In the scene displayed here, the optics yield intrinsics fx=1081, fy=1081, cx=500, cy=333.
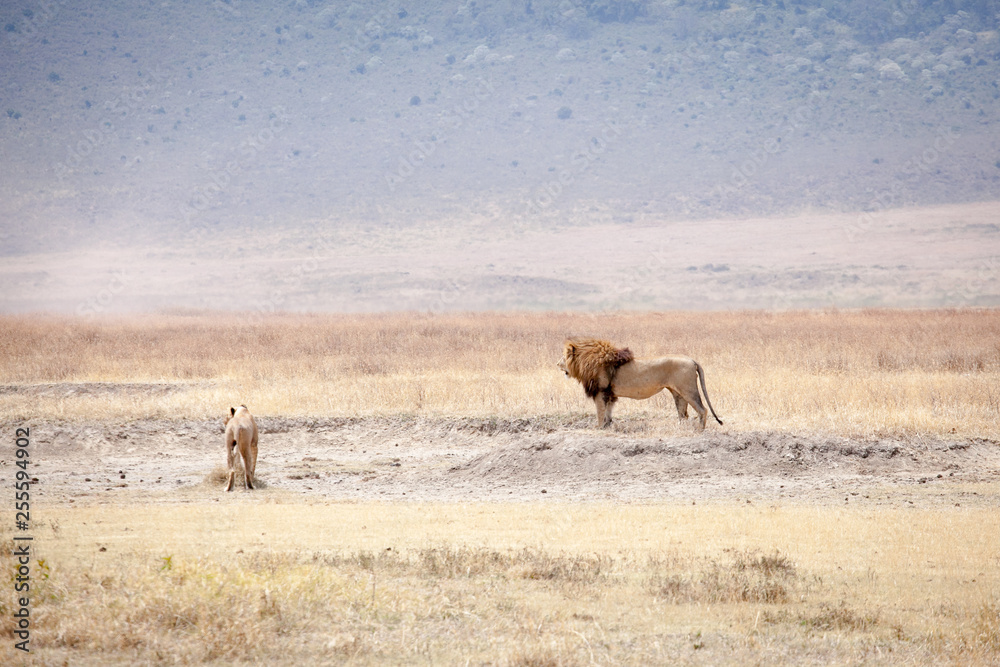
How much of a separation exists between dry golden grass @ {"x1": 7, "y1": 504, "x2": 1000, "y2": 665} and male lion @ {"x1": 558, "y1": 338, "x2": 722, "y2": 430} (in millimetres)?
5206

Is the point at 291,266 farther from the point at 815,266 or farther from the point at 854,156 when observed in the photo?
the point at 854,156

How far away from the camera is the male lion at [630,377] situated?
54.5 ft

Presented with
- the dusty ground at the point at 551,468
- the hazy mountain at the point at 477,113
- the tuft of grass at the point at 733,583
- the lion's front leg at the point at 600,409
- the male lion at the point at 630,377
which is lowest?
the tuft of grass at the point at 733,583

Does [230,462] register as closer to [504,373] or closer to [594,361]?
[594,361]

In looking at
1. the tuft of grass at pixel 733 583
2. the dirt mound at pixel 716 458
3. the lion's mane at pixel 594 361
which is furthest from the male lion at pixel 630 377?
the tuft of grass at pixel 733 583

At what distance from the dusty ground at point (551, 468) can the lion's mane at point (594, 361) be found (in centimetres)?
78

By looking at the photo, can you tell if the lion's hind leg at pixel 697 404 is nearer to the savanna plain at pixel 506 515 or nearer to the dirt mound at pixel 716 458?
the savanna plain at pixel 506 515

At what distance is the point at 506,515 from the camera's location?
11.9 m

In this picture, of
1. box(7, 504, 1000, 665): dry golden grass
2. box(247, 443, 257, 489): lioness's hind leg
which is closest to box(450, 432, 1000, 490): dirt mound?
A: box(247, 443, 257, 489): lioness's hind leg

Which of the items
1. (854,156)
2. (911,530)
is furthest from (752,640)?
(854,156)

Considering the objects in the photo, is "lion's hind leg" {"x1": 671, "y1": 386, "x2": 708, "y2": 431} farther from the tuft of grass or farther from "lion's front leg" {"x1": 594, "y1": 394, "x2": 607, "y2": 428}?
the tuft of grass

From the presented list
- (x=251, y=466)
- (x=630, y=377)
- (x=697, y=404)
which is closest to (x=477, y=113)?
(x=630, y=377)

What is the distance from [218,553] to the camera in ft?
30.6

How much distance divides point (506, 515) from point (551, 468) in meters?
3.14
